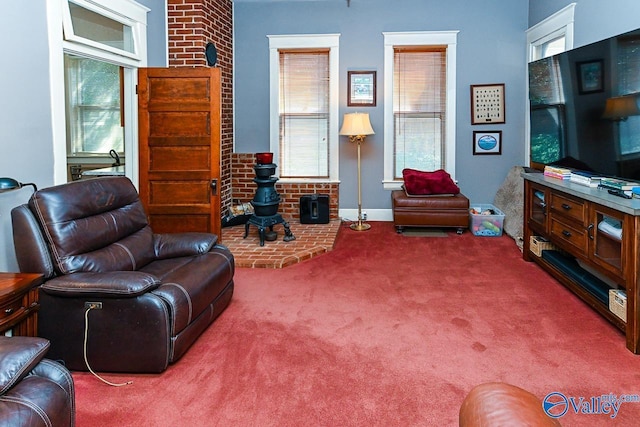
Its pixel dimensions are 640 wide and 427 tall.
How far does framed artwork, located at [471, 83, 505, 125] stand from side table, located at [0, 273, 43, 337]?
5707 millimetres

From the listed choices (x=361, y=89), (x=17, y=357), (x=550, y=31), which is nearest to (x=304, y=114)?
(x=361, y=89)

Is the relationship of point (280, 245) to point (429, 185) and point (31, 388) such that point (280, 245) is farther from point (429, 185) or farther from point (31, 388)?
point (31, 388)

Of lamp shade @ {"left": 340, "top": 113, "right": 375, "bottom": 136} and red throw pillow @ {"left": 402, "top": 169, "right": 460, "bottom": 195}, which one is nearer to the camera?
red throw pillow @ {"left": 402, "top": 169, "right": 460, "bottom": 195}

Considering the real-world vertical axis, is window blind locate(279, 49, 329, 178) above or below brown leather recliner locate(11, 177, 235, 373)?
above

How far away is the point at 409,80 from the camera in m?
6.78

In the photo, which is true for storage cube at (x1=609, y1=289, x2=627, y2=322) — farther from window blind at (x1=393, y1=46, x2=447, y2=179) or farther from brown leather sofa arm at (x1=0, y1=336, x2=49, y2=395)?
window blind at (x1=393, y1=46, x2=447, y2=179)

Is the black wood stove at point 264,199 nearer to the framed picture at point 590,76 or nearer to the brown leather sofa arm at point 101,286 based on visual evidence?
the brown leather sofa arm at point 101,286

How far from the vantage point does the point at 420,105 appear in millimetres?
6789

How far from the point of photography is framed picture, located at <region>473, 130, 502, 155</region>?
22.0 feet

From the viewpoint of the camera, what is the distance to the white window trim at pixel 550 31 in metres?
5.07

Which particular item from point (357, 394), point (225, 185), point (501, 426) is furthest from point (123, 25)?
point (501, 426)

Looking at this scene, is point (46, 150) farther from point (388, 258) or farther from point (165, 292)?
point (388, 258)

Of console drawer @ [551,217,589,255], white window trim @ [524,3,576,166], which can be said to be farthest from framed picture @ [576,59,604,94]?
white window trim @ [524,3,576,166]

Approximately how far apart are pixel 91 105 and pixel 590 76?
236 inches
